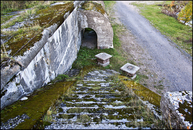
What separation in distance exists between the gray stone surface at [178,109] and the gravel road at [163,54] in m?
5.19

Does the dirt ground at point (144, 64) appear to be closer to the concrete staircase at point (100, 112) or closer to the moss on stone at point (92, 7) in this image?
the moss on stone at point (92, 7)

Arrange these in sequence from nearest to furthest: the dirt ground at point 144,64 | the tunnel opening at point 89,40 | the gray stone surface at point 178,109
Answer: the gray stone surface at point 178,109 < the dirt ground at point 144,64 < the tunnel opening at point 89,40

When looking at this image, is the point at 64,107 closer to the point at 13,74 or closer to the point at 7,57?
the point at 13,74

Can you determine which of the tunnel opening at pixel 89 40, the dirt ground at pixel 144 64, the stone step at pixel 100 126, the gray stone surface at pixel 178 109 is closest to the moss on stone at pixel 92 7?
the tunnel opening at pixel 89 40

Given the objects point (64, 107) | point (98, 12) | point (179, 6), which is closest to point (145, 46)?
Answer: point (98, 12)

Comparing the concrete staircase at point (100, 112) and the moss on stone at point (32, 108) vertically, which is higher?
the moss on stone at point (32, 108)

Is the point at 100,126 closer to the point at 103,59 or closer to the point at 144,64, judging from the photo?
the point at 103,59

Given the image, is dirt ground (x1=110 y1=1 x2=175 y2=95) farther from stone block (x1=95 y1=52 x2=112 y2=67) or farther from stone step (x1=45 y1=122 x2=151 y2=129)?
stone step (x1=45 y1=122 x2=151 y2=129)

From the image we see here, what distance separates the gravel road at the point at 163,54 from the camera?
8070 millimetres

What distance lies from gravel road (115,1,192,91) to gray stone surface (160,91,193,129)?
17.0 feet

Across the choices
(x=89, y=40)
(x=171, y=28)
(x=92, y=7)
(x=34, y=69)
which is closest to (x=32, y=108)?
(x=34, y=69)

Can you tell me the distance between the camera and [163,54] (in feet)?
34.5

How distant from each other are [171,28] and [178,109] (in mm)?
14727

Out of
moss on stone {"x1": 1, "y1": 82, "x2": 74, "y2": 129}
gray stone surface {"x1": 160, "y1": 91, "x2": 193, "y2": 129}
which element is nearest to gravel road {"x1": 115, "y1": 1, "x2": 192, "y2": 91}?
gray stone surface {"x1": 160, "y1": 91, "x2": 193, "y2": 129}
